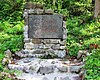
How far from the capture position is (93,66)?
8.55 meters

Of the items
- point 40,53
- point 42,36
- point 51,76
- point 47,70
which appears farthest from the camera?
point 42,36

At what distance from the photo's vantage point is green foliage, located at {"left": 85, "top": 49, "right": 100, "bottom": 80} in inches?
314

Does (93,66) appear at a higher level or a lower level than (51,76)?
higher

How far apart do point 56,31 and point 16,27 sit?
3.74 metres

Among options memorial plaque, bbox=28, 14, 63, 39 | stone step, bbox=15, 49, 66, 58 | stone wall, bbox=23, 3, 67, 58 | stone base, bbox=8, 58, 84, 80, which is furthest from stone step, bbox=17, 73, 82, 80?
memorial plaque, bbox=28, 14, 63, 39

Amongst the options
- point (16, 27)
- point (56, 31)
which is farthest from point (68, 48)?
point (16, 27)

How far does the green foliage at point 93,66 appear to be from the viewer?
7969 millimetres

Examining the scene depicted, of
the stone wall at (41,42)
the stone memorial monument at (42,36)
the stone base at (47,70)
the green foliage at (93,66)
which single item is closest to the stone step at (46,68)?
the stone base at (47,70)

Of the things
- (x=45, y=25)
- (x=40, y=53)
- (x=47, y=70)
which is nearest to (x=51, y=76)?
(x=47, y=70)

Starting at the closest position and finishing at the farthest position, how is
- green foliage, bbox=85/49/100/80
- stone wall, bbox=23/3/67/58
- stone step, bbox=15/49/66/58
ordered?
green foliage, bbox=85/49/100/80, stone step, bbox=15/49/66/58, stone wall, bbox=23/3/67/58

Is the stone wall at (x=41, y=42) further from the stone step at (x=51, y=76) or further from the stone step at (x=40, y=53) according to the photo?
the stone step at (x=51, y=76)

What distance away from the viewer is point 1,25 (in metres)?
15.2

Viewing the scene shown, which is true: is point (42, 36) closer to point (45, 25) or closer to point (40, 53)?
point (45, 25)

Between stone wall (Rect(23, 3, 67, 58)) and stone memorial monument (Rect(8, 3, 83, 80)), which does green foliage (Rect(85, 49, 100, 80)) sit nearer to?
stone memorial monument (Rect(8, 3, 83, 80))
